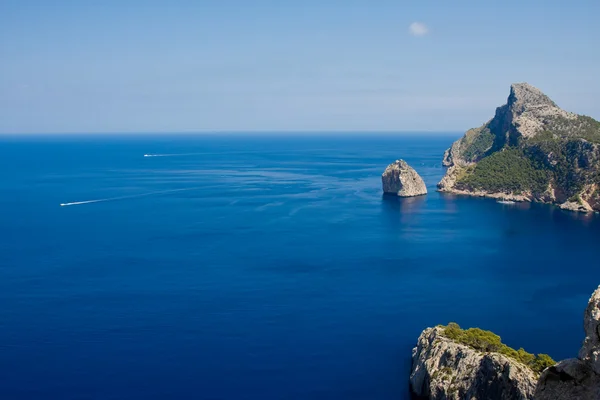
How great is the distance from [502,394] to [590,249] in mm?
66467

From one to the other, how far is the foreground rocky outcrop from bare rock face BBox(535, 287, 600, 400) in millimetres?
121665

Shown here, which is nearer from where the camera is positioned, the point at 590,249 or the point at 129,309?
the point at 129,309

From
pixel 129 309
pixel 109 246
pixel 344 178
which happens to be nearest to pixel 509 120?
pixel 344 178

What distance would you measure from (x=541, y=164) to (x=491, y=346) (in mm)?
116501

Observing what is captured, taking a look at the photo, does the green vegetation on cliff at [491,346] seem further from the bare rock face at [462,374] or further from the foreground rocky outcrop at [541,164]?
the foreground rocky outcrop at [541,164]

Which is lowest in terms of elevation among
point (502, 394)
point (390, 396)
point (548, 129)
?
point (390, 396)

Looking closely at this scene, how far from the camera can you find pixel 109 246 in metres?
91.9

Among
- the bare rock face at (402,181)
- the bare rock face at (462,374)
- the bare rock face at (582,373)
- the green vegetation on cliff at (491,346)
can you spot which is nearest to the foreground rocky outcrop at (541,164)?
the bare rock face at (402,181)

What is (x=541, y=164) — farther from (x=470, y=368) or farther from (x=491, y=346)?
(x=470, y=368)

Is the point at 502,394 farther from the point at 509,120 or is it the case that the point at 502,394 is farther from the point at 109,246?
the point at 509,120

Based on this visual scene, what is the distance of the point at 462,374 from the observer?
1561 inches

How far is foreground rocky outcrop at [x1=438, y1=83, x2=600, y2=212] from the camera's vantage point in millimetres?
130625

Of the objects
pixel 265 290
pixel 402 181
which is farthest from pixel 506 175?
pixel 265 290

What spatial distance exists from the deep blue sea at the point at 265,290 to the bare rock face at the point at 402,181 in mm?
12115
